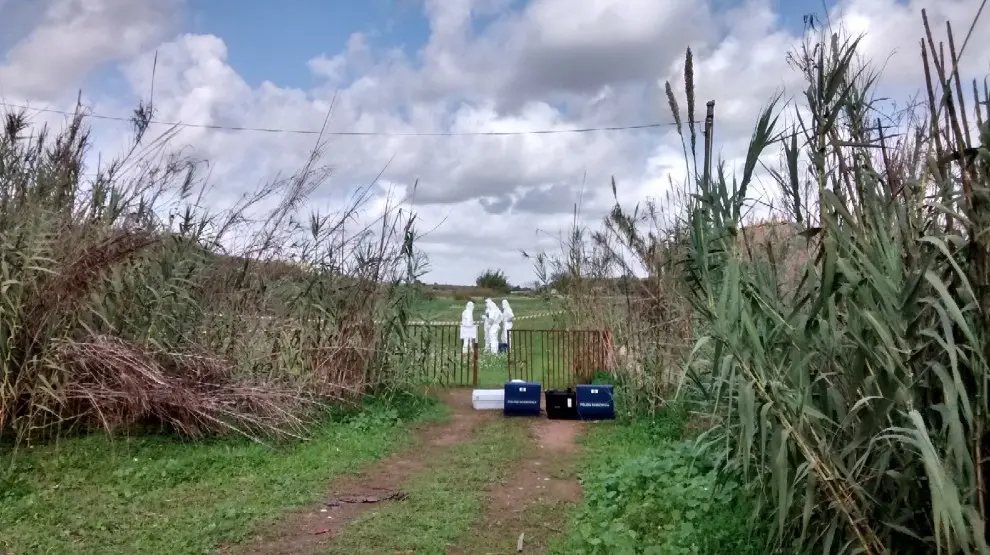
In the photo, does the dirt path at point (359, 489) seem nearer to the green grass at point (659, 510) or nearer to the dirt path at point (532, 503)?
the dirt path at point (532, 503)

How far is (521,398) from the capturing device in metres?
10.7

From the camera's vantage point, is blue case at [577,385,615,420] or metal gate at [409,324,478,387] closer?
blue case at [577,385,615,420]

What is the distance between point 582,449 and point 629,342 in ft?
7.92

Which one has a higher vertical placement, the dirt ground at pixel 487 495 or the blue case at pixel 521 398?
the blue case at pixel 521 398

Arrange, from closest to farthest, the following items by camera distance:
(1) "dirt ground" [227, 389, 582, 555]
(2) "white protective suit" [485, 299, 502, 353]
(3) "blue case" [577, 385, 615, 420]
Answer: (1) "dirt ground" [227, 389, 582, 555] < (3) "blue case" [577, 385, 615, 420] < (2) "white protective suit" [485, 299, 502, 353]

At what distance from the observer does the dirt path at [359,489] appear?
519 cm

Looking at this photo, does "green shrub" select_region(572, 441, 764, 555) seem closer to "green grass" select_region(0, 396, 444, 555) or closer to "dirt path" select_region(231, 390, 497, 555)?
"dirt path" select_region(231, 390, 497, 555)

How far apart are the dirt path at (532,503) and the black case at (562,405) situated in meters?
1.23

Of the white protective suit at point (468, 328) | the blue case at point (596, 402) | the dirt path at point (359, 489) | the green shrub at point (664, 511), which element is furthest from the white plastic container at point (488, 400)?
the white protective suit at point (468, 328)

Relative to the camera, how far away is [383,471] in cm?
751

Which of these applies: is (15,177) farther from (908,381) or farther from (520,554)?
(908,381)

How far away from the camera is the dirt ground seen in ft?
17.4

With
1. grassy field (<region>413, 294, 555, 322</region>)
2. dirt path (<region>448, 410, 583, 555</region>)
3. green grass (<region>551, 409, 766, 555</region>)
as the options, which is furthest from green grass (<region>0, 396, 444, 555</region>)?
grassy field (<region>413, 294, 555, 322</region>)

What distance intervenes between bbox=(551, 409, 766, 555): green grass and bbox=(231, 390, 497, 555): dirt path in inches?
64.9
